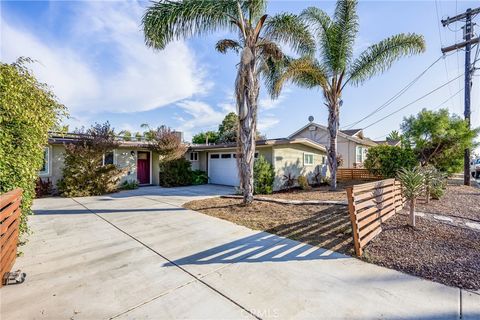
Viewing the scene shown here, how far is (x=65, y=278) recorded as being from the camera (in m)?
3.27

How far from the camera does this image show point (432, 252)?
4027 millimetres

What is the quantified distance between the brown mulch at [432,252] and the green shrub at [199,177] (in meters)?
11.8

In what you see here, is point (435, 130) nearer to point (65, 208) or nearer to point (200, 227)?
point (200, 227)

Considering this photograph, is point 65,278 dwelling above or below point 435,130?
below

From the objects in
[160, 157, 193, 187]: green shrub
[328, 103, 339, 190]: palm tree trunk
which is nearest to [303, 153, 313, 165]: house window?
[328, 103, 339, 190]: palm tree trunk

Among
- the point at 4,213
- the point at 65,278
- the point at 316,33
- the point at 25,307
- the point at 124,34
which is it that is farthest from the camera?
the point at 316,33

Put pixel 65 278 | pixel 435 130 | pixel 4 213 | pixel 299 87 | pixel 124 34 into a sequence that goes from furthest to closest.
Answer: pixel 435 130
pixel 299 87
pixel 124 34
pixel 65 278
pixel 4 213

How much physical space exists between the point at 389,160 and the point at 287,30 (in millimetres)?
10658

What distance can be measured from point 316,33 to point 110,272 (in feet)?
39.2

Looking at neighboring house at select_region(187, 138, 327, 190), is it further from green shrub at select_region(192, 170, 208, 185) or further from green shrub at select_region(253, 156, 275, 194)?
green shrub at select_region(253, 156, 275, 194)

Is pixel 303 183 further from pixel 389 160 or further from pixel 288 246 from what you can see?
pixel 288 246

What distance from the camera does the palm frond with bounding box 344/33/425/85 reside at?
10.1 metres

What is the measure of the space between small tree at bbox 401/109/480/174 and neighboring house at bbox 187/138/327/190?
218 inches

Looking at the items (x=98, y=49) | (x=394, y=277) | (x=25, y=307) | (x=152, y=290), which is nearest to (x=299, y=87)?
(x=98, y=49)
